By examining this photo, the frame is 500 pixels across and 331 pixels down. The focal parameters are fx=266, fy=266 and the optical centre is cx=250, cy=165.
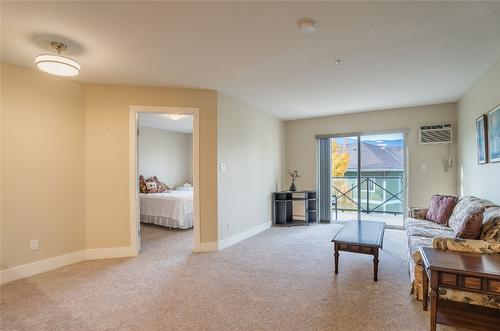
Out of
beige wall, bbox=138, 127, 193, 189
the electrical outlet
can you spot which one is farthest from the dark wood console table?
the electrical outlet

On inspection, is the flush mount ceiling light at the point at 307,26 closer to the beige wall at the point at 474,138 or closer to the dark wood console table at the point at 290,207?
the beige wall at the point at 474,138

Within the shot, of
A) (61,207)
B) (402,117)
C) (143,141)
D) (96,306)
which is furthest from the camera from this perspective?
(143,141)

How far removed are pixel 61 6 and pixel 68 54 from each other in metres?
0.91

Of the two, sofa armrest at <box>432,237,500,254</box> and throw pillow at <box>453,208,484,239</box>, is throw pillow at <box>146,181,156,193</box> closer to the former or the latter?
sofa armrest at <box>432,237,500,254</box>

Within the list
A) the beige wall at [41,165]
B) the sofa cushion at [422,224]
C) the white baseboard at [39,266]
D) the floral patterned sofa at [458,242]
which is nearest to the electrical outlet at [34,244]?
the beige wall at [41,165]

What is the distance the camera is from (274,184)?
586 cm

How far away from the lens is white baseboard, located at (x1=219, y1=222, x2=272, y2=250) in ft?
13.4

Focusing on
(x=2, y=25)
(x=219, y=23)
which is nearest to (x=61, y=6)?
(x=2, y=25)

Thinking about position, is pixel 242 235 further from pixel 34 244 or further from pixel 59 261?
pixel 34 244

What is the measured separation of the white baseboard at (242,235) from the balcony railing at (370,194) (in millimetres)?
1888

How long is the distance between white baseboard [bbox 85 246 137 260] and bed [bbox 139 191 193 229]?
1516 millimetres

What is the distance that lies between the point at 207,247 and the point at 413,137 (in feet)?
14.0

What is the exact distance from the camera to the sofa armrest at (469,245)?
6.37ft

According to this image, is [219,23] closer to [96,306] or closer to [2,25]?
[2,25]
